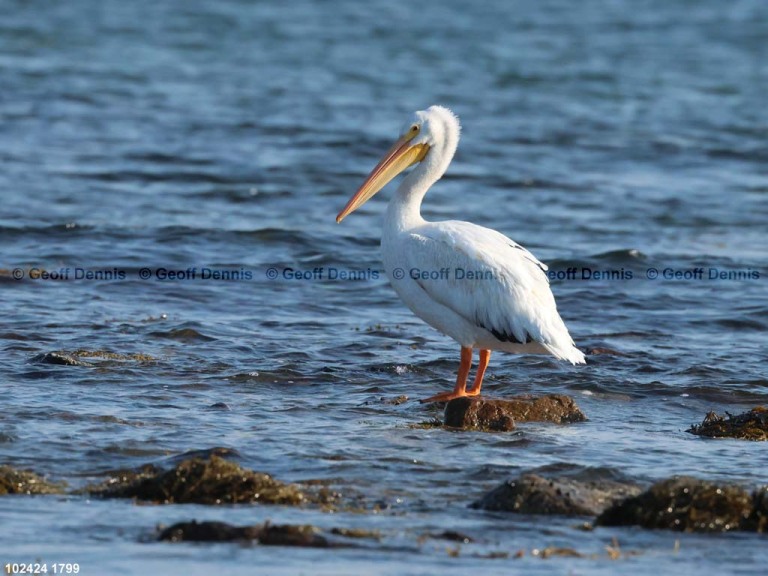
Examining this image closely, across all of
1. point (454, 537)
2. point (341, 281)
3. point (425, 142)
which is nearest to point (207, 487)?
point (454, 537)

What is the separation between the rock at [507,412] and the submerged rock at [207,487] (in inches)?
69.9

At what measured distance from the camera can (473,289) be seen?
807 cm

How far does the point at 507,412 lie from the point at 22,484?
2849 mm

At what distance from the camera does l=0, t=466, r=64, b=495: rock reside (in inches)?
233

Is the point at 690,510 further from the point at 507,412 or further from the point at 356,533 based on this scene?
the point at 507,412

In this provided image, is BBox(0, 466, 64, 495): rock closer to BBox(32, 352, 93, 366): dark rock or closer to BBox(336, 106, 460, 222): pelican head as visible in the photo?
BBox(32, 352, 93, 366): dark rock

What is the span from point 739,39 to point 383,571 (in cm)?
3258

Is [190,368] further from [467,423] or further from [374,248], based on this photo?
[374,248]

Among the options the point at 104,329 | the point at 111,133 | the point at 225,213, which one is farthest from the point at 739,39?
the point at 104,329

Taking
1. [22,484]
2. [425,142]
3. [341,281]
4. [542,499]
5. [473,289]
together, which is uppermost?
[425,142]

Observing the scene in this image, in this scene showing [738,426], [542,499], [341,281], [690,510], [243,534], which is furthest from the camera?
[341,281]

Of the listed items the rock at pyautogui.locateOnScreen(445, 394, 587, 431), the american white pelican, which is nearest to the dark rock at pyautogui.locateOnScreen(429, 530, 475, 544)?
the rock at pyautogui.locateOnScreen(445, 394, 587, 431)

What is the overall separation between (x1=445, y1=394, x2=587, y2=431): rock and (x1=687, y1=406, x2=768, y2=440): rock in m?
0.70

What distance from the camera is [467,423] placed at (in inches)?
297
